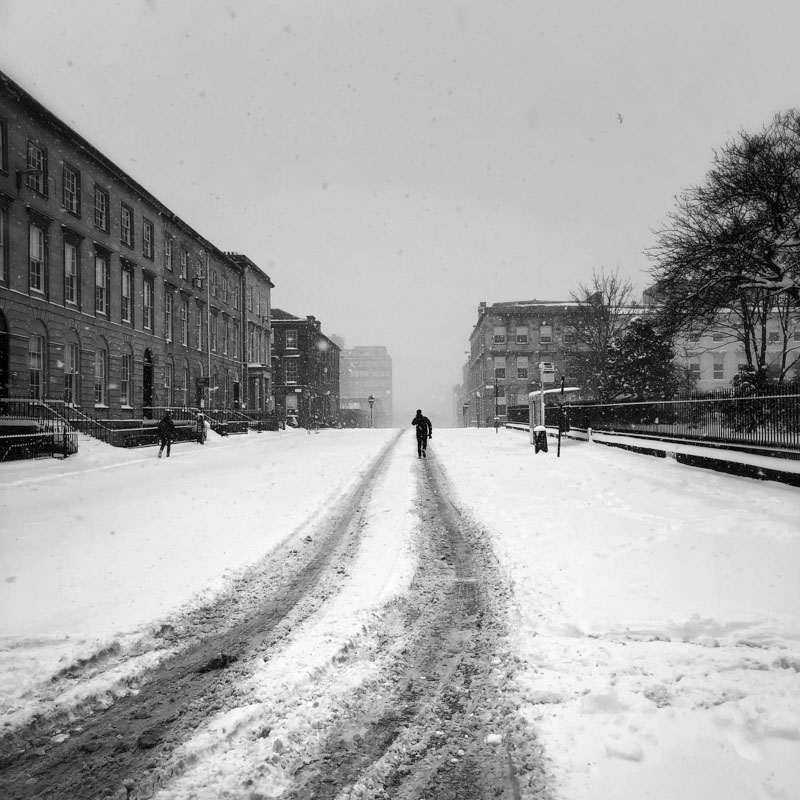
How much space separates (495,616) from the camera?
433 cm

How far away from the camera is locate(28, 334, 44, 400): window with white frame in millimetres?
20688

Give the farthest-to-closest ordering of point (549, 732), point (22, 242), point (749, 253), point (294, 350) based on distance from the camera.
A: point (294, 350) < point (22, 242) < point (749, 253) < point (549, 732)

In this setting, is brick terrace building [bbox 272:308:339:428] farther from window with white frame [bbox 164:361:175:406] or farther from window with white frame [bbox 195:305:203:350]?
window with white frame [bbox 164:361:175:406]

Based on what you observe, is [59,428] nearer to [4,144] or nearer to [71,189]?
[4,144]

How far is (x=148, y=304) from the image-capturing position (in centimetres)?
2995

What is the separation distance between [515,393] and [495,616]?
76344 millimetres

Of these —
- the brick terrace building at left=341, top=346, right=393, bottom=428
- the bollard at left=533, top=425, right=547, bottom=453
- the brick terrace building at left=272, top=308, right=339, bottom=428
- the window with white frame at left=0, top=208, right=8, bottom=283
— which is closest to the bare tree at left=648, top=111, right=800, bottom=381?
the bollard at left=533, top=425, right=547, bottom=453

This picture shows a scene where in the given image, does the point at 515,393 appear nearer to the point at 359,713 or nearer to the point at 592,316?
the point at 592,316

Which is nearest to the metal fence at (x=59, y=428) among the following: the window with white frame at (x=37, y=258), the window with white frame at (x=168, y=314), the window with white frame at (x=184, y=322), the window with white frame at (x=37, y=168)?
the window with white frame at (x=168, y=314)

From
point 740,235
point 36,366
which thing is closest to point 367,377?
point 36,366

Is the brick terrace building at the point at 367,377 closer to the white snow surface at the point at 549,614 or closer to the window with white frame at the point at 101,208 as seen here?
the window with white frame at the point at 101,208

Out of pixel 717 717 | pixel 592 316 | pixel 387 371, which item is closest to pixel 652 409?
pixel 717 717

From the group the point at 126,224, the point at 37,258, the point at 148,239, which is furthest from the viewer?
the point at 148,239

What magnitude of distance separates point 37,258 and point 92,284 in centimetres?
318
